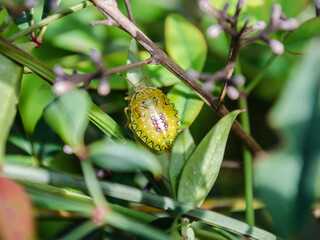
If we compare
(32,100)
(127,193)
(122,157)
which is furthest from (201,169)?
(32,100)

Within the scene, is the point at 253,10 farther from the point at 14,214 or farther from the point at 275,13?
the point at 14,214

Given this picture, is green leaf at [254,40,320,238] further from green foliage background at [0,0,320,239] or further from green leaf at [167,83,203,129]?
green leaf at [167,83,203,129]

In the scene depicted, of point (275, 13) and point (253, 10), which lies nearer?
point (275, 13)

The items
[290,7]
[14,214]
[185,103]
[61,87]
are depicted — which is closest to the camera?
[14,214]

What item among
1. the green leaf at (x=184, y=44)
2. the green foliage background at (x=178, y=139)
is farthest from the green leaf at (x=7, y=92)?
the green leaf at (x=184, y=44)

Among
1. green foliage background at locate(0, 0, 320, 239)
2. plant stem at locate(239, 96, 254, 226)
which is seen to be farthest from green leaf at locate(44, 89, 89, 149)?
plant stem at locate(239, 96, 254, 226)

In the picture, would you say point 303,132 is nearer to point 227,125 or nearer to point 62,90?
point 227,125

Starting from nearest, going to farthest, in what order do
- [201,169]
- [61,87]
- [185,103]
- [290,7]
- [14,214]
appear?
1. [14,214]
2. [61,87]
3. [201,169]
4. [185,103]
5. [290,7]

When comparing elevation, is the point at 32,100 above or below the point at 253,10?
below
